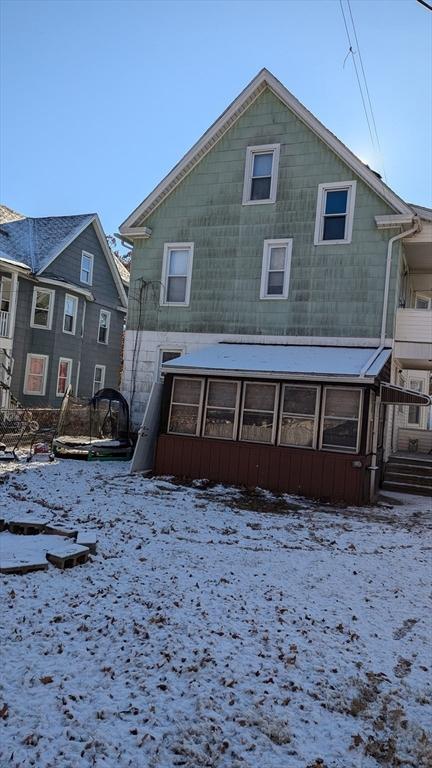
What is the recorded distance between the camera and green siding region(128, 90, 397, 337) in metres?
14.4

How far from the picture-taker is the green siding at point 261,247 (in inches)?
566

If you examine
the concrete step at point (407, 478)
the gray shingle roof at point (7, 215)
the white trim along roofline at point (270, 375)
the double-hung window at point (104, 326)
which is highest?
the gray shingle roof at point (7, 215)

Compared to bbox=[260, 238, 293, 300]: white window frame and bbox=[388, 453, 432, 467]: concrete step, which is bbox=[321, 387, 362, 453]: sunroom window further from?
bbox=[260, 238, 293, 300]: white window frame

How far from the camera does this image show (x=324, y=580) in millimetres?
6449

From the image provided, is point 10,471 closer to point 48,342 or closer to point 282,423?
point 282,423

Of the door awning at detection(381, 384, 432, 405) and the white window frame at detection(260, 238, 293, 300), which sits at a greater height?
the white window frame at detection(260, 238, 293, 300)

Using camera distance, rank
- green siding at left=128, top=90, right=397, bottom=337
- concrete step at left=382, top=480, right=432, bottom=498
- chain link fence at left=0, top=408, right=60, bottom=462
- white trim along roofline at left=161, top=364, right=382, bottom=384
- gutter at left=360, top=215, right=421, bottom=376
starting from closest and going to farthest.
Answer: white trim along roofline at left=161, top=364, right=382, bottom=384
gutter at left=360, top=215, right=421, bottom=376
concrete step at left=382, top=480, right=432, bottom=498
green siding at left=128, top=90, right=397, bottom=337
chain link fence at left=0, top=408, right=60, bottom=462

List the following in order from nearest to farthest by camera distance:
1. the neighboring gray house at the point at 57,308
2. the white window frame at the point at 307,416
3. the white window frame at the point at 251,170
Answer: the white window frame at the point at 307,416 → the white window frame at the point at 251,170 → the neighboring gray house at the point at 57,308

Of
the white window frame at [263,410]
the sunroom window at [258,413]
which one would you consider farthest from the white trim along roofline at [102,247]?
the sunroom window at [258,413]

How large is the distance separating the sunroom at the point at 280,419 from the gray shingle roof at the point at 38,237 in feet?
39.8

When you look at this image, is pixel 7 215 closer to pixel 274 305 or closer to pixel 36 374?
pixel 36 374

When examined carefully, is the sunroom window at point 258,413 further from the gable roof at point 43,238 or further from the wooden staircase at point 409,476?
the gable roof at point 43,238

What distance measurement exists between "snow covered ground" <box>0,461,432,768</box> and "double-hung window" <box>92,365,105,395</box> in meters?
19.1

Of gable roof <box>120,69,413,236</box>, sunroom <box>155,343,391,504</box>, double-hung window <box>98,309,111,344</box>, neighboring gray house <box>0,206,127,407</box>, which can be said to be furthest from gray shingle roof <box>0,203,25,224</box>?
sunroom <box>155,343,391,504</box>
